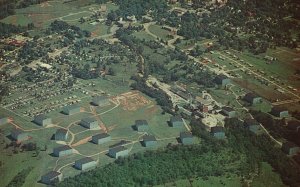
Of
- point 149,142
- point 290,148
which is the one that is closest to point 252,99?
point 290,148


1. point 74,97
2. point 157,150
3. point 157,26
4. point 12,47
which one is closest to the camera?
point 157,150

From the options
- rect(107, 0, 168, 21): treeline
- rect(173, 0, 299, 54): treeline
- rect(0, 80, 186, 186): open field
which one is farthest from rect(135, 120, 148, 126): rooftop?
rect(107, 0, 168, 21): treeline

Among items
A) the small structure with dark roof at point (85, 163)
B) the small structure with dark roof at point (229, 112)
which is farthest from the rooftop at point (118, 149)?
the small structure with dark roof at point (229, 112)

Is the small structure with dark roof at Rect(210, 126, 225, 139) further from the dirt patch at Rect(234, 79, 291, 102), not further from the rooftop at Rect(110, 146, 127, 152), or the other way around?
the dirt patch at Rect(234, 79, 291, 102)

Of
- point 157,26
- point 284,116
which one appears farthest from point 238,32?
point 284,116

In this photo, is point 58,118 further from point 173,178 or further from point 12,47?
point 12,47

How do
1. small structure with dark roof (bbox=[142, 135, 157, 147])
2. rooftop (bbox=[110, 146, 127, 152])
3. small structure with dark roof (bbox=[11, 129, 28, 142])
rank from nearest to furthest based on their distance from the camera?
rooftop (bbox=[110, 146, 127, 152])
small structure with dark roof (bbox=[142, 135, 157, 147])
small structure with dark roof (bbox=[11, 129, 28, 142])

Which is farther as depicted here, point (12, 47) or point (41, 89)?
point (12, 47)

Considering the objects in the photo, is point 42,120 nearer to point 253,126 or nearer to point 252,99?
point 253,126
